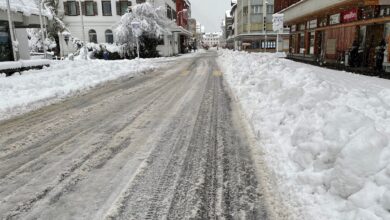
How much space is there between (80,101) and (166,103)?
2866mm

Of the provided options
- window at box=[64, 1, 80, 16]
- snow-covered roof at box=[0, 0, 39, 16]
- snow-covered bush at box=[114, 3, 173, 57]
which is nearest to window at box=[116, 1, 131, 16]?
window at box=[64, 1, 80, 16]

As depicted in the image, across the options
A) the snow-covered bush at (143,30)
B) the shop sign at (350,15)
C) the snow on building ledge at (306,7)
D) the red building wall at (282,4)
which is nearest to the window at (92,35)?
the snow-covered bush at (143,30)

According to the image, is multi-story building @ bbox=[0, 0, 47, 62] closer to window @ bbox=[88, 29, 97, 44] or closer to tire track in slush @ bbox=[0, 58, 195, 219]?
tire track in slush @ bbox=[0, 58, 195, 219]

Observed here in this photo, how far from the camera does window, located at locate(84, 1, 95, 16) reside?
166 feet

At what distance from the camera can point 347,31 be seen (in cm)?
2164

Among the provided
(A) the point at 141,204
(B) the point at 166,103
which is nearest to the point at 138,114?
(B) the point at 166,103

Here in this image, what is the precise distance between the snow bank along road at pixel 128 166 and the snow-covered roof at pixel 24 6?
1560 cm

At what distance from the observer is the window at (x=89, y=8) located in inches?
1997

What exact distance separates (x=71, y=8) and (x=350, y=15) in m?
42.9

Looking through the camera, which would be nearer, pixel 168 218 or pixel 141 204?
pixel 168 218

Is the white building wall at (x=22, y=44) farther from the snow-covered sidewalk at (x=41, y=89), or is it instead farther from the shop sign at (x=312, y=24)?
the shop sign at (x=312, y=24)

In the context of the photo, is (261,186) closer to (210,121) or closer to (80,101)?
(210,121)

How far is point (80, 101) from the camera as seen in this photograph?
34.5 feet

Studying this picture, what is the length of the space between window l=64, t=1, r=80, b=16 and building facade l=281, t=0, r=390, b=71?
33.3m
